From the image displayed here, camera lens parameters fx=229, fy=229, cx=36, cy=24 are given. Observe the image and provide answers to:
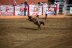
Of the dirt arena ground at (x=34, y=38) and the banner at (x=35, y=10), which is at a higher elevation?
the banner at (x=35, y=10)

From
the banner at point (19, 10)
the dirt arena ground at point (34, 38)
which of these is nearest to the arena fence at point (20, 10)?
the banner at point (19, 10)

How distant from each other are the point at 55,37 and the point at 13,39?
1568 millimetres

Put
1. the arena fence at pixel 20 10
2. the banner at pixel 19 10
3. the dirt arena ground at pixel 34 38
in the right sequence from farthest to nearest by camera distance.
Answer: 1. the banner at pixel 19 10
2. the arena fence at pixel 20 10
3. the dirt arena ground at pixel 34 38

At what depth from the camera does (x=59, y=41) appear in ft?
25.9

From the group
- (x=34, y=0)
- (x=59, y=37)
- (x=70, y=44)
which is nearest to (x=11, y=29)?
(x=59, y=37)

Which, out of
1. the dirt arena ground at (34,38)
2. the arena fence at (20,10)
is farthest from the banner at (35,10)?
the dirt arena ground at (34,38)

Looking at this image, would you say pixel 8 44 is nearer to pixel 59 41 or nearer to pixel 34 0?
pixel 59 41

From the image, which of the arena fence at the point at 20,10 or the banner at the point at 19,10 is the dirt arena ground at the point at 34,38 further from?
the banner at the point at 19,10

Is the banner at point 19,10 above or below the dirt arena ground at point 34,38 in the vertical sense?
above

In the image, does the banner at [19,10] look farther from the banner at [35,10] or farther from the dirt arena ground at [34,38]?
the dirt arena ground at [34,38]

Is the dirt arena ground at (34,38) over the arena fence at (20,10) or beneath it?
beneath

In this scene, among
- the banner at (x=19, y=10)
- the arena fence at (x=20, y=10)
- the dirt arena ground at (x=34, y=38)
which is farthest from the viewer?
the banner at (x=19, y=10)

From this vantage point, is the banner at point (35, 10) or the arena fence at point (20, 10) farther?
the banner at point (35, 10)

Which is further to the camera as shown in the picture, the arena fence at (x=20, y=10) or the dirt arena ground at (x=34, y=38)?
the arena fence at (x=20, y=10)
